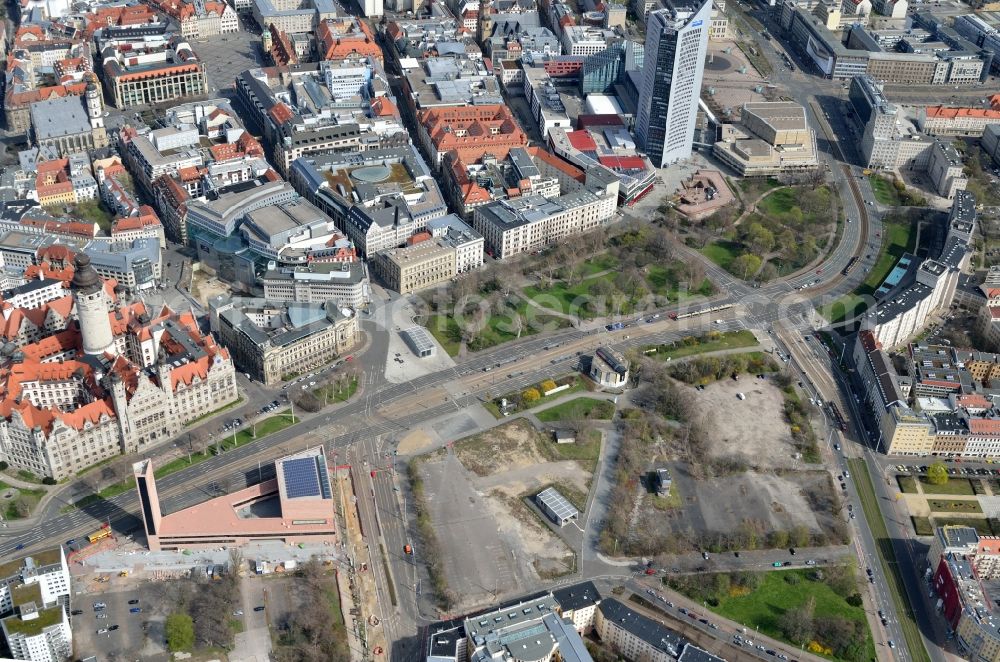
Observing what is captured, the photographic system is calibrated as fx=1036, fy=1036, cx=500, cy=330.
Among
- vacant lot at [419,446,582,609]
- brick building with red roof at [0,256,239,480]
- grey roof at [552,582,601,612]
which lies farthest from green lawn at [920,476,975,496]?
brick building with red roof at [0,256,239,480]

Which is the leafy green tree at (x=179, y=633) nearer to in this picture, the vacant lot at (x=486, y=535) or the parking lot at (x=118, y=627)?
the parking lot at (x=118, y=627)

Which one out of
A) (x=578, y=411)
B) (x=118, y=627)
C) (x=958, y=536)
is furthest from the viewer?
(x=578, y=411)

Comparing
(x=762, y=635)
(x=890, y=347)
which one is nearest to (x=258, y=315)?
(x=762, y=635)

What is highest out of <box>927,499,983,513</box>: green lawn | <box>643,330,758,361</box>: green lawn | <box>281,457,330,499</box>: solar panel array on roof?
<box>281,457,330,499</box>: solar panel array on roof

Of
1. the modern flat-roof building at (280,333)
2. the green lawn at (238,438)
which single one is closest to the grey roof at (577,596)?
the green lawn at (238,438)

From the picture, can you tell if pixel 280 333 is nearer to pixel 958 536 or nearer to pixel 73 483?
pixel 73 483

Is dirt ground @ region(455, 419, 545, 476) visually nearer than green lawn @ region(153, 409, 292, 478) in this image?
No

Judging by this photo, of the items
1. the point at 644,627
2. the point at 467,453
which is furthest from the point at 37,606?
the point at 644,627

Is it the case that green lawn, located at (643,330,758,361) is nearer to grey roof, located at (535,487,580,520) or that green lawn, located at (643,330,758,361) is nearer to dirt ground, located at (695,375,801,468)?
dirt ground, located at (695,375,801,468)
